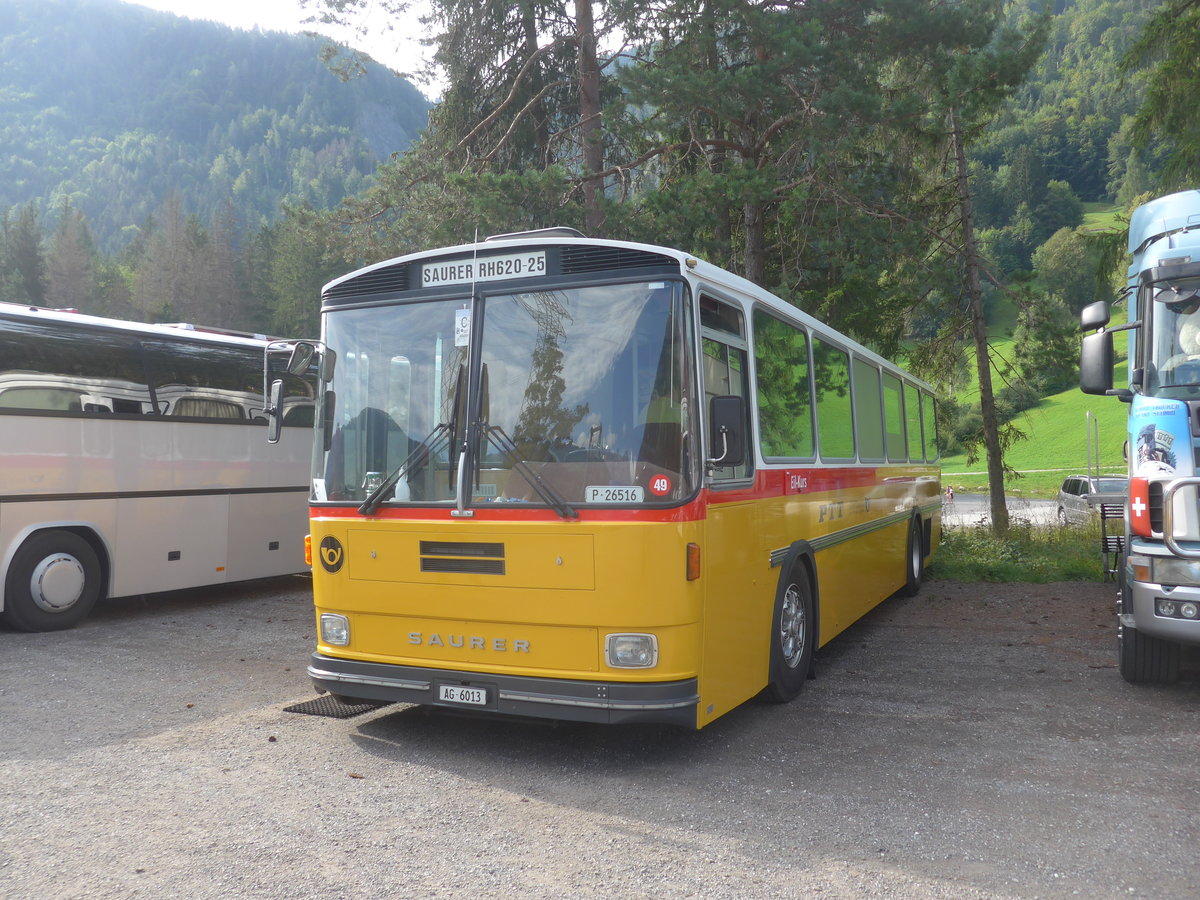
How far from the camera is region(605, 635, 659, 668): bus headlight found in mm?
5488

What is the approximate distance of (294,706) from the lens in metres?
7.02

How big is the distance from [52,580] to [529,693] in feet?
23.3

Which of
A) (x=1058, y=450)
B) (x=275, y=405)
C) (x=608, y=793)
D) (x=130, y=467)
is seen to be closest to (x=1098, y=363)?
(x=608, y=793)

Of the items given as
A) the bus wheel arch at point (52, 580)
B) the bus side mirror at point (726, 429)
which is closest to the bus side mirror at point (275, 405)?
the bus side mirror at point (726, 429)

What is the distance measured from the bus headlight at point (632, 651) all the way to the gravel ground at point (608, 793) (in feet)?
2.24

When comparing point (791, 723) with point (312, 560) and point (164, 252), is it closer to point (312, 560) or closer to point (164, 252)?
point (312, 560)

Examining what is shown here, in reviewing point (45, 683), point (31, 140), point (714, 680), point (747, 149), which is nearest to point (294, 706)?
point (45, 683)

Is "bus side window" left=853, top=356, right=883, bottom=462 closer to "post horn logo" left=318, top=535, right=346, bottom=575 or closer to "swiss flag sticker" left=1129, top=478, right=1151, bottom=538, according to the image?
"swiss flag sticker" left=1129, top=478, right=1151, bottom=538

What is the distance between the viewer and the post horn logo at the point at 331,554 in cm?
625

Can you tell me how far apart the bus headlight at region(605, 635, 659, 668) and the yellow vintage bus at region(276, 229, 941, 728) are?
11 mm

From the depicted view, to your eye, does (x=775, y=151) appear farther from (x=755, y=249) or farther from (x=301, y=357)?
(x=301, y=357)

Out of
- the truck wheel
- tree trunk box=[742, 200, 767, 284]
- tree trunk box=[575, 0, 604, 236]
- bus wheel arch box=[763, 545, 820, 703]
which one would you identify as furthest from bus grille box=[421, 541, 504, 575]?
tree trunk box=[575, 0, 604, 236]

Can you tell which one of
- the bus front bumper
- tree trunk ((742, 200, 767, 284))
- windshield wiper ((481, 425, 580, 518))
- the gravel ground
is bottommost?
the gravel ground

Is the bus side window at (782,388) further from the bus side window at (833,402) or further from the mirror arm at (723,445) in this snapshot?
the mirror arm at (723,445)
